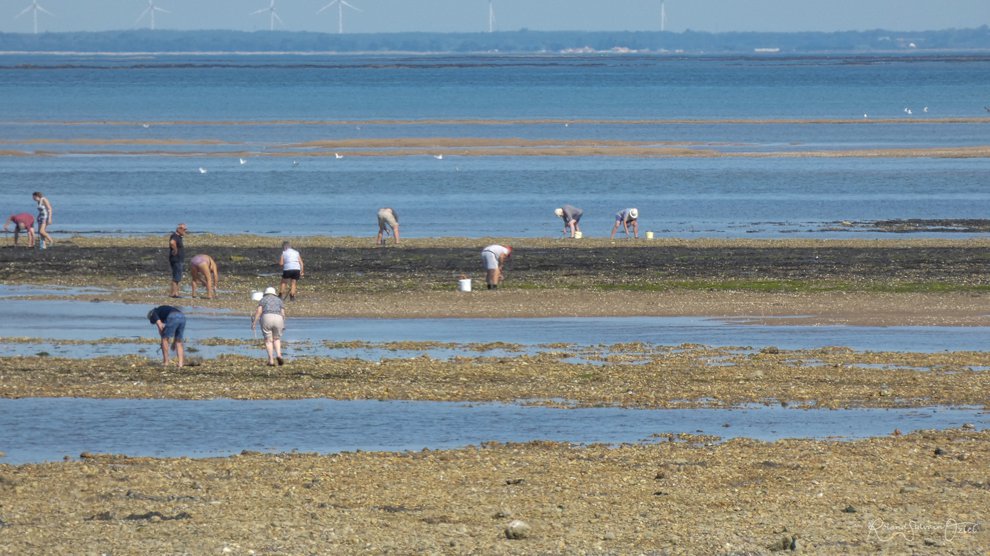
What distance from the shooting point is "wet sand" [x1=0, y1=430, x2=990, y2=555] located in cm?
1329

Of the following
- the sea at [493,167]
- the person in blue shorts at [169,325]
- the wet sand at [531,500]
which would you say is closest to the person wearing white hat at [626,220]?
the sea at [493,167]

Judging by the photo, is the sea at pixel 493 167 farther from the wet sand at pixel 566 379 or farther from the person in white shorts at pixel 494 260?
the wet sand at pixel 566 379

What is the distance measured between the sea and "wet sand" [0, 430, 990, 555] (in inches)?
1138

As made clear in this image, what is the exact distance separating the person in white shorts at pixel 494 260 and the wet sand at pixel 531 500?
15.0 m

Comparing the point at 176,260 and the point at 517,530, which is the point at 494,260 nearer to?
the point at 176,260

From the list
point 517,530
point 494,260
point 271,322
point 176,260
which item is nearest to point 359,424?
point 271,322

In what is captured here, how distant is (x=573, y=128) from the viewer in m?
104

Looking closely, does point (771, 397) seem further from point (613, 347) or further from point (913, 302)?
point (913, 302)

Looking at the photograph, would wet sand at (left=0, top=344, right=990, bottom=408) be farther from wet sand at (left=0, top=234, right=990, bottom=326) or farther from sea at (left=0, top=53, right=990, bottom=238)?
sea at (left=0, top=53, right=990, bottom=238)

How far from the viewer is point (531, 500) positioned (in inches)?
584

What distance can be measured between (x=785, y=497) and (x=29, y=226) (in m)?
29.7

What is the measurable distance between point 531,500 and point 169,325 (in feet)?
29.7

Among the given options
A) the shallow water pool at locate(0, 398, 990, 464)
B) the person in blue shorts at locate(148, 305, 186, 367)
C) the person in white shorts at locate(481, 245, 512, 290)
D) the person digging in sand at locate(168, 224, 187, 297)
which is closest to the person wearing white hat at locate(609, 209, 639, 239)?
the person in white shorts at locate(481, 245, 512, 290)

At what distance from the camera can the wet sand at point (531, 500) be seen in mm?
13289
